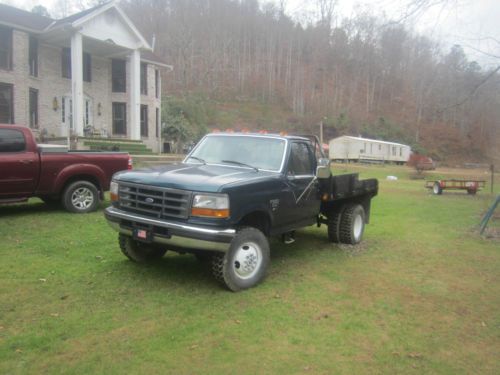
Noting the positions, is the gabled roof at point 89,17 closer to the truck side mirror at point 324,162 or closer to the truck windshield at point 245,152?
the truck windshield at point 245,152

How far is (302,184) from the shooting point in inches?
248

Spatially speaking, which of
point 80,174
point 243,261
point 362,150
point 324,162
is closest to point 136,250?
point 243,261

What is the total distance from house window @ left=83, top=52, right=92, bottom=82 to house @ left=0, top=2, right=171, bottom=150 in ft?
0.19

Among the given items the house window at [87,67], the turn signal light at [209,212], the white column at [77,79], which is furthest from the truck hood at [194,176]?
the house window at [87,67]

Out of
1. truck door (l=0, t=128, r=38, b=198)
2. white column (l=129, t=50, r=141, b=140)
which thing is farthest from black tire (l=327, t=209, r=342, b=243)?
white column (l=129, t=50, r=141, b=140)

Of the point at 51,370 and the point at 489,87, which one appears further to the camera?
the point at 489,87

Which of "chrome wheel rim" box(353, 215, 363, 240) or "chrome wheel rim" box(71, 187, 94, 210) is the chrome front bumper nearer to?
"chrome wheel rim" box(353, 215, 363, 240)

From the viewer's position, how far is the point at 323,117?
78938 millimetres

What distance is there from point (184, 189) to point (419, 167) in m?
35.7

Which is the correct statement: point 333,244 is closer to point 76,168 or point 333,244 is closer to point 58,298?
point 58,298

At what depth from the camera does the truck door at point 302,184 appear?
6.09 m

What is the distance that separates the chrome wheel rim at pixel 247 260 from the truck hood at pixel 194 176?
818 millimetres

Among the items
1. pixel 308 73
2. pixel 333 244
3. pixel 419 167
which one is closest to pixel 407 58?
pixel 308 73

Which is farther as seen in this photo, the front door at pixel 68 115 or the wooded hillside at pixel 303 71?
the wooded hillside at pixel 303 71
